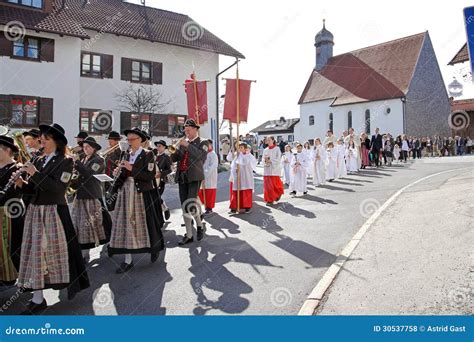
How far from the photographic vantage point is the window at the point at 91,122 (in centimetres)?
2197

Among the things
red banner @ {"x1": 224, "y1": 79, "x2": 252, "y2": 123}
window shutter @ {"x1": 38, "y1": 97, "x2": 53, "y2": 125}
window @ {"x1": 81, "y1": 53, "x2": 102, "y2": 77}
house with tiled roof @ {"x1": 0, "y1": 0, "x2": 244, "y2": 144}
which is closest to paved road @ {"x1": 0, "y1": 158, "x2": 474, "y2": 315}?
red banner @ {"x1": 224, "y1": 79, "x2": 252, "y2": 123}

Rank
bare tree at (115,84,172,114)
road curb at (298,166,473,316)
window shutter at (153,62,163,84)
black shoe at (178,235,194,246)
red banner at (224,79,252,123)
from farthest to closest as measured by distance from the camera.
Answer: window shutter at (153,62,163,84) < bare tree at (115,84,172,114) < red banner at (224,79,252,123) < black shoe at (178,235,194,246) < road curb at (298,166,473,316)

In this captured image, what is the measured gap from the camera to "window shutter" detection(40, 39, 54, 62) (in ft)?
65.0

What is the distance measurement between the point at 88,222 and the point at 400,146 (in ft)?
79.7

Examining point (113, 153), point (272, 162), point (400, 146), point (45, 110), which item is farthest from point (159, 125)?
point (113, 153)

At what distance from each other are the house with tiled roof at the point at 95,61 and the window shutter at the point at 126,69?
0.13ft

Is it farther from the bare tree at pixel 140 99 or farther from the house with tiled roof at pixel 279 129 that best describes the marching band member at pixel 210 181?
the house with tiled roof at pixel 279 129

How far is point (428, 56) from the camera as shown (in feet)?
153

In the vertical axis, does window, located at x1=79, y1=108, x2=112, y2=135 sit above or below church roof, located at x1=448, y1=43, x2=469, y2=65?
below

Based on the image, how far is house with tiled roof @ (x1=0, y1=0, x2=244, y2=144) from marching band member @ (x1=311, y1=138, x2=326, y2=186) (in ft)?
22.2

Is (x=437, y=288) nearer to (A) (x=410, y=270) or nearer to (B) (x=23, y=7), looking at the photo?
(A) (x=410, y=270)

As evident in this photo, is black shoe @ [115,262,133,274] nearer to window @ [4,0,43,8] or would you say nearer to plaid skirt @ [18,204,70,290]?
plaid skirt @ [18,204,70,290]

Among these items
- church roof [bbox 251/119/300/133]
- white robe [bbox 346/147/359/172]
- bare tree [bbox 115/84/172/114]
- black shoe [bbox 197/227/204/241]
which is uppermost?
church roof [bbox 251/119/300/133]

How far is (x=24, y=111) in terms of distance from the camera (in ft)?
63.5
